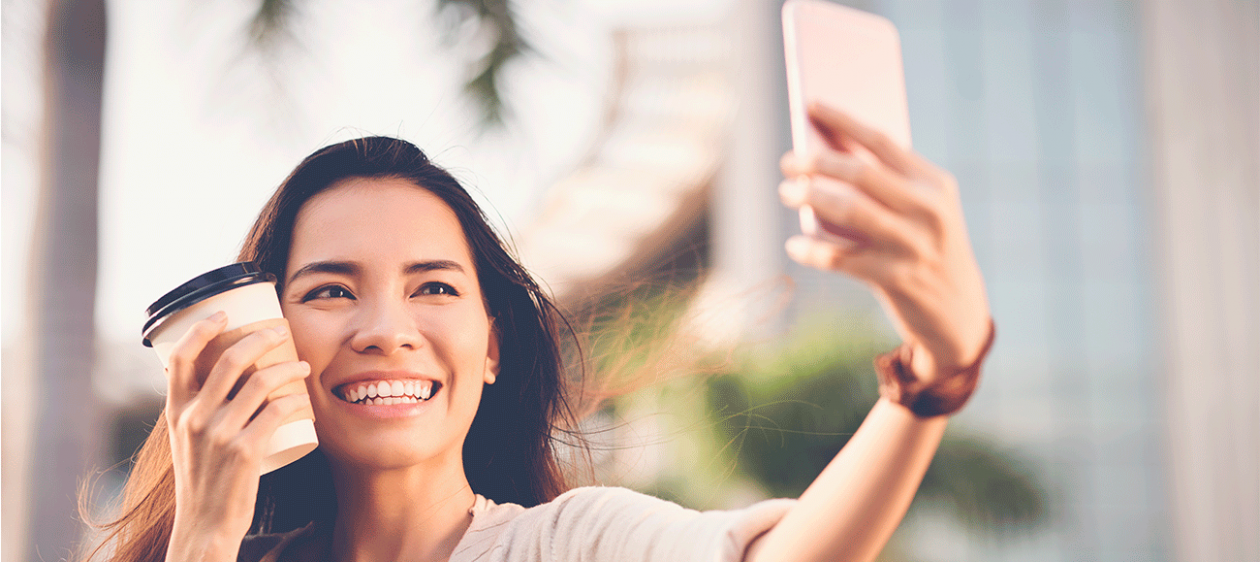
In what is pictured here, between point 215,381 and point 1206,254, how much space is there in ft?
40.2

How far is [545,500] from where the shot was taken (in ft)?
5.82

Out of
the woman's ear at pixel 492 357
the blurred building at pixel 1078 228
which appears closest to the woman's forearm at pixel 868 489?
the woman's ear at pixel 492 357

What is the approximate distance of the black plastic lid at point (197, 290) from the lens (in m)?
1.29

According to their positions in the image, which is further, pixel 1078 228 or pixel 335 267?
pixel 1078 228

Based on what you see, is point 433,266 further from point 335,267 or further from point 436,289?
point 335,267

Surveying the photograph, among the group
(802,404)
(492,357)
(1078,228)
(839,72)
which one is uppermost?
(839,72)

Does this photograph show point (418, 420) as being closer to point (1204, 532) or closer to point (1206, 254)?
point (1206, 254)

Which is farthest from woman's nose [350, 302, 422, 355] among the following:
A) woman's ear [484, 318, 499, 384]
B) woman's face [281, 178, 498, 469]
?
woman's ear [484, 318, 499, 384]

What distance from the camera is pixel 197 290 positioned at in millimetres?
1284

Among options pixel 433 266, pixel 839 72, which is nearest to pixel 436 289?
pixel 433 266

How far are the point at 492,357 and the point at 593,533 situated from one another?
47 cm

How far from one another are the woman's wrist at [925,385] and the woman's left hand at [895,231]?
3cm

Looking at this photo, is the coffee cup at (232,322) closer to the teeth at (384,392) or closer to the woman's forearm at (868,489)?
the teeth at (384,392)

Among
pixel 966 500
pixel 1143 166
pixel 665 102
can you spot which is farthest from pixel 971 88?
pixel 966 500
